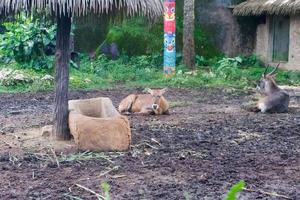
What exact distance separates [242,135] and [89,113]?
2.33 metres

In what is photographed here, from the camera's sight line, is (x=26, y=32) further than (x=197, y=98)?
Yes

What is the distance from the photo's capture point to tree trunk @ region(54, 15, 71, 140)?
336 inches

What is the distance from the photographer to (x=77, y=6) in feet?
24.6

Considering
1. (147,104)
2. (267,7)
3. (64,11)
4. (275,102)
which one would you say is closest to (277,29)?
(267,7)

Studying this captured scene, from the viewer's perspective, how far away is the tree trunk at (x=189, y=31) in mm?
18391

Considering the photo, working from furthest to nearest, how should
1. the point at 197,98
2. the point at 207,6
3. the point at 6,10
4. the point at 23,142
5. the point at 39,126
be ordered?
1. the point at 207,6
2. the point at 197,98
3. the point at 39,126
4. the point at 23,142
5. the point at 6,10

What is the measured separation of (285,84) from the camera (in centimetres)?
1677

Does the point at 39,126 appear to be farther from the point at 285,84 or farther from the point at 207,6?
the point at 207,6

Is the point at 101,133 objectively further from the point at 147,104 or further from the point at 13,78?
the point at 13,78

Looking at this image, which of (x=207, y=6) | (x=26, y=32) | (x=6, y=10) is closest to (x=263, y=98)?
(x=6, y=10)

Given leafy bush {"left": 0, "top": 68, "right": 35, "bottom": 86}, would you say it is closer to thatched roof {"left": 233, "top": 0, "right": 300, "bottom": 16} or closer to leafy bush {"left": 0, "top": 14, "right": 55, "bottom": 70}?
leafy bush {"left": 0, "top": 14, "right": 55, "bottom": 70}

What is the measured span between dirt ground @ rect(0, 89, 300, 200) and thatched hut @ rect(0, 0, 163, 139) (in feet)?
2.32

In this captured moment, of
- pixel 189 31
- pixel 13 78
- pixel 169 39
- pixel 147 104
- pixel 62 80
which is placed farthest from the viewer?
pixel 189 31

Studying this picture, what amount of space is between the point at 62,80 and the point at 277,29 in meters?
13.8
